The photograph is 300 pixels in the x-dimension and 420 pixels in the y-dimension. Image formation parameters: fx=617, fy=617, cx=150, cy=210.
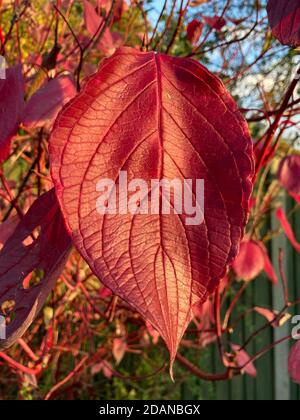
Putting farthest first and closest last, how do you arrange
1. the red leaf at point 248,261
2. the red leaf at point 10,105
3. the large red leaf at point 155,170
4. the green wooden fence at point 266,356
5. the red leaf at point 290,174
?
the green wooden fence at point 266,356 < the red leaf at point 248,261 < the red leaf at point 290,174 < the red leaf at point 10,105 < the large red leaf at point 155,170

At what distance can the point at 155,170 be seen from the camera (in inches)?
14.9

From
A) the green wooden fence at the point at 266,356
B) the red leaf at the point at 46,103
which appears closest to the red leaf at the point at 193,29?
the red leaf at the point at 46,103

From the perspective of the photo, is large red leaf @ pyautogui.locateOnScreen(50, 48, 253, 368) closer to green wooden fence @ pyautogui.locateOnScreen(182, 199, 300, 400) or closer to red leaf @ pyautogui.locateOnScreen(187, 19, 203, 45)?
red leaf @ pyautogui.locateOnScreen(187, 19, 203, 45)

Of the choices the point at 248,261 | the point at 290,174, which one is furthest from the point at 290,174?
the point at 248,261

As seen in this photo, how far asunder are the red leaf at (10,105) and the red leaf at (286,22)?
0.68ft

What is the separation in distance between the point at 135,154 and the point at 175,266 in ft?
0.24

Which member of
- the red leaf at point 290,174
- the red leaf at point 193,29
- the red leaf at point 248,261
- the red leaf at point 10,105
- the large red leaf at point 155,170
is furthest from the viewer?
the red leaf at point 248,261

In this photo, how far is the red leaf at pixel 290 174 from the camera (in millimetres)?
1062

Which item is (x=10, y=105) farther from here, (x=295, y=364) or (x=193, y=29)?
(x=193, y=29)

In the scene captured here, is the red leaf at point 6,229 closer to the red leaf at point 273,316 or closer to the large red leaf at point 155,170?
the large red leaf at point 155,170

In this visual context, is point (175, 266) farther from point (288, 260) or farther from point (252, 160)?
point (288, 260)
